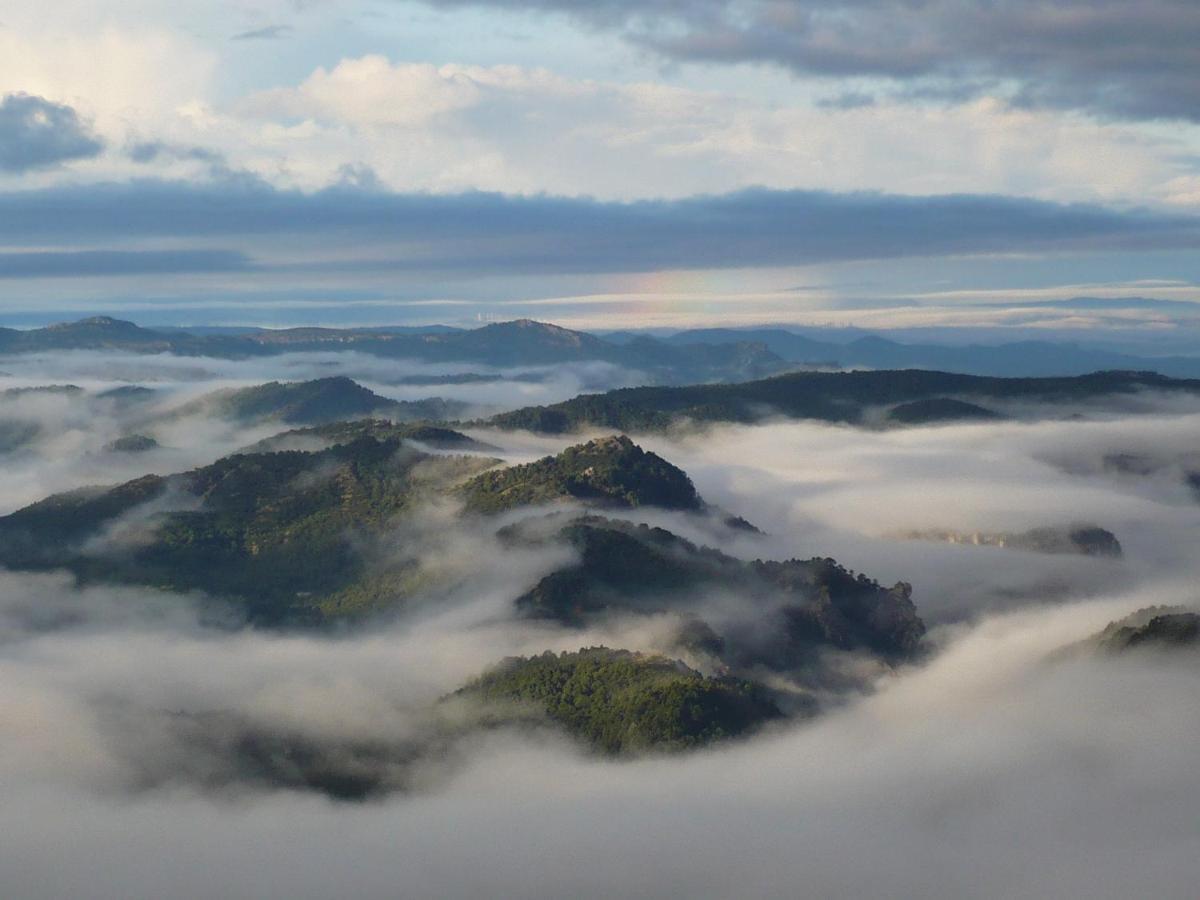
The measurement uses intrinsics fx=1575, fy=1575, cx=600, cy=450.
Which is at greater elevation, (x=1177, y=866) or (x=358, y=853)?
(x=1177, y=866)

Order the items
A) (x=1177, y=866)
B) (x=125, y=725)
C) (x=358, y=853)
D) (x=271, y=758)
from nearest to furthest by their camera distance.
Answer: (x=1177, y=866), (x=358, y=853), (x=271, y=758), (x=125, y=725)

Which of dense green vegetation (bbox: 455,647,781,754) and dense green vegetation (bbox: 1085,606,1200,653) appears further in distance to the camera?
dense green vegetation (bbox: 1085,606,1200,653)

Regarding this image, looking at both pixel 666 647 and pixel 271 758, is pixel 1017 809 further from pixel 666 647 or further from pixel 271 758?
pixel 271 758

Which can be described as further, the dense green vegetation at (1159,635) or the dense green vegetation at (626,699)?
the dense green vegetation at (1159,635)

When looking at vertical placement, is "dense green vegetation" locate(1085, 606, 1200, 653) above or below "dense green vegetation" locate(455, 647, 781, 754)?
above

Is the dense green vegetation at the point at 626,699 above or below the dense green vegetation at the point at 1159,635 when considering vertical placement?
below

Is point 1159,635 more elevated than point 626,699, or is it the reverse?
point 1159,635

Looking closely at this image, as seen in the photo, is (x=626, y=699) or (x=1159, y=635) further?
(x=1159, y=635)

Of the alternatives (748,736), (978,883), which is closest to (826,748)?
(748,736)
